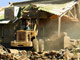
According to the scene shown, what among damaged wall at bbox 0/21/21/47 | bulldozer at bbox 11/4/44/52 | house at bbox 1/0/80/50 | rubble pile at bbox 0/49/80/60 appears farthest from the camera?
damaged wall at bbox 0/21/21/47

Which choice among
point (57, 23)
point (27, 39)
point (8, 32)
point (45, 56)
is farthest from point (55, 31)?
point (45, 56)

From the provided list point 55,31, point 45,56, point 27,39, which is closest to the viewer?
point 45,56

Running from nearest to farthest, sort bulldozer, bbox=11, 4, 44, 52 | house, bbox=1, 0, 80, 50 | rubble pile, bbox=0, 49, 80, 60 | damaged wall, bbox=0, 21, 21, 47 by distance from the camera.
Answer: rubble pile, bbox=0, 49, 80, 60 → bulldozer, bbox=11, 4, 44, 52 → house, bbox=1, 0, 80, 50 → damaged wall, bbox=0, 21, 21, 47

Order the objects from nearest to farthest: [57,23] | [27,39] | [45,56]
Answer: [45,56], [27,39], [57,23]

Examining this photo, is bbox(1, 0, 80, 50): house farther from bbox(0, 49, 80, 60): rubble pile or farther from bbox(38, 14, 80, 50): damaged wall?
bbox(0, 49, 80, 60): rubble pile

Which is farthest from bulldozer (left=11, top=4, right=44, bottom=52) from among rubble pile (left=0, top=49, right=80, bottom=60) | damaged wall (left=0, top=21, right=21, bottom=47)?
damaged wall (left=0, top=21, right=21, bottom=47)

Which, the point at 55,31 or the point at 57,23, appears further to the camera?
the point at 57,23

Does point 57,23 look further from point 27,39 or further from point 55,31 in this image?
point 27,39

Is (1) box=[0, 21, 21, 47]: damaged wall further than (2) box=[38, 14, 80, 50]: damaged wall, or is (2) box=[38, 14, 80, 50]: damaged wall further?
(1) box=[0, 21, 21, 47]: damaged wall

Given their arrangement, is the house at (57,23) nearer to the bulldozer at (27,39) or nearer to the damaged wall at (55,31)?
the damaged wall at (55,31)

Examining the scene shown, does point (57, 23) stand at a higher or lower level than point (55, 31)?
higher

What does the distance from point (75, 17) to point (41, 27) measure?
4.23m

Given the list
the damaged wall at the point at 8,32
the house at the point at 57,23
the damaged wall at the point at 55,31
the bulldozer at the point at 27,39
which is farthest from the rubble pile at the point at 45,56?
the damaged wall at the point at 8,32

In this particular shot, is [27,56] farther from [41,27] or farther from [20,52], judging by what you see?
[41,27]
